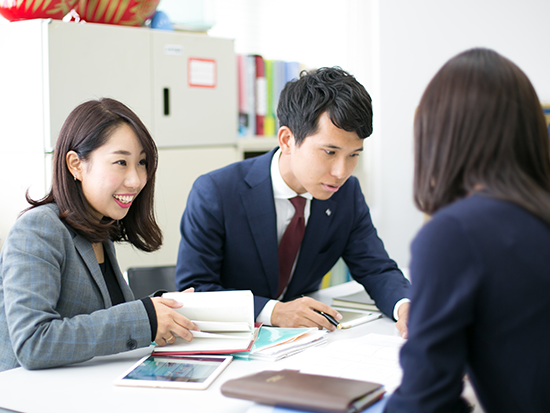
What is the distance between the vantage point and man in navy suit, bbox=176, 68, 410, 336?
1.64 metres

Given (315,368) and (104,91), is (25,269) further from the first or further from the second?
(104,91)

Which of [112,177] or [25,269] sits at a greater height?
[112,177]

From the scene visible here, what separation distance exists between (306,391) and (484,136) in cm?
47

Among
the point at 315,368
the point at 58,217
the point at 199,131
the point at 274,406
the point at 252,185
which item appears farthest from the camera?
the point at 199,131

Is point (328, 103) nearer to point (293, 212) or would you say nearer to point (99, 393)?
point (293, 212)

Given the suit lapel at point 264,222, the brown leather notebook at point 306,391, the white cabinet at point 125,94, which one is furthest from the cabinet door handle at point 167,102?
the brown leather notebook at point 306,391

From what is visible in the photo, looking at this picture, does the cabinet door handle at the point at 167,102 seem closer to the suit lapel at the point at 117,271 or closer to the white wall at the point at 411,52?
the suit lapel at the point at 117,271

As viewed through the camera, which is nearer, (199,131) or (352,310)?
(352,310)

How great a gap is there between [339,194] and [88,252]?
0.96 meters

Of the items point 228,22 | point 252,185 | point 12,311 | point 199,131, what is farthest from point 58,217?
point 228,22

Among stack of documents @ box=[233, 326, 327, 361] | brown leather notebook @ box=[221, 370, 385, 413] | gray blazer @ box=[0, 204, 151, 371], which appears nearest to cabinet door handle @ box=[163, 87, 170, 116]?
gray blazer @ box=[0, 204, 151, 371]

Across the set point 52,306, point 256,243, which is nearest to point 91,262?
point 52,306

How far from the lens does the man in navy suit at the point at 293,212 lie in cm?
164

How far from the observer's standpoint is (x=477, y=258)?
68 centimetres
